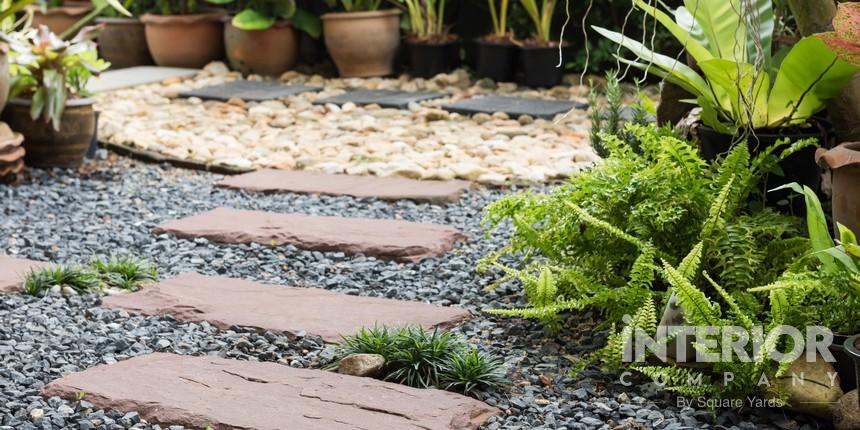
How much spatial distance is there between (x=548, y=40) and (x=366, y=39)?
1.27 metres

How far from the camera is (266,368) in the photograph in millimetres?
2492

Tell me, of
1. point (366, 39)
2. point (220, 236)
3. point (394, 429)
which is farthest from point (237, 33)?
point (394, 429)

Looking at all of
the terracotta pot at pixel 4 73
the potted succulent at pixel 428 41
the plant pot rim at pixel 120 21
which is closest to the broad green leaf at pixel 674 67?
the terracotta pot at pixel 4 73

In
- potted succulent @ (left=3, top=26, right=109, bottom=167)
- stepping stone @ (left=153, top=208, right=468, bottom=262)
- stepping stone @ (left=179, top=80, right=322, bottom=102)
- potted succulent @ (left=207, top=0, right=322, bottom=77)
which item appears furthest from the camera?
potted succulent @ (left=207, top=0, right=322, bottom=77)

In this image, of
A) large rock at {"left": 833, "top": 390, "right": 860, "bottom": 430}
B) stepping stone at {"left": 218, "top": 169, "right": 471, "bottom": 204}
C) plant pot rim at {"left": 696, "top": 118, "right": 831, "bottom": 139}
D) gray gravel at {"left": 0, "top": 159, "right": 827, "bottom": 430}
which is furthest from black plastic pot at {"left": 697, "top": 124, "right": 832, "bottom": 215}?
stepping stone at {"left": 218, "top": 169, "right": 471, "bottom": 204}

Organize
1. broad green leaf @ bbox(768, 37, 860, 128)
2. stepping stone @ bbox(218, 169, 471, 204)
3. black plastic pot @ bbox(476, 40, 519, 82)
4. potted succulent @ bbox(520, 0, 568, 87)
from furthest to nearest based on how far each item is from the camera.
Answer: black plastic pot @ bbox(476, 40, 519, 82)
potted succulent @ bbox(520, 0, 568, 87)
stepping stone @ bbox(218, 169, 471, 204)
broad green leaf @ bbox(768, 37, 860, 128)

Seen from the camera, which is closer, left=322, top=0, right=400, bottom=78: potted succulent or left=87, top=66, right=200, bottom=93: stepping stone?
left=87, top=66, right=200, bottom=93: stepping stone

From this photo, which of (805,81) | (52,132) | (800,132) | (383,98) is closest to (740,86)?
(805,81)

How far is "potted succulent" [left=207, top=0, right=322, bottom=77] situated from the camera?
759 centimetres

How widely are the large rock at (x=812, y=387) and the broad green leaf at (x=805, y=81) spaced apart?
2.80ft

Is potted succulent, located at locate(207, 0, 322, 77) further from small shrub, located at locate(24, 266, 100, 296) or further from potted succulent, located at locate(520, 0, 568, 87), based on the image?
small shrub, located at locate(24, 266, 100, 296)

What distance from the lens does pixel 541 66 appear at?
696 cm

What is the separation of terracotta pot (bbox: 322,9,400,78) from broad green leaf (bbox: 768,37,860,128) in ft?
15.5

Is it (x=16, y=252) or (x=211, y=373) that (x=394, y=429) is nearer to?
(x=211, y=373)
